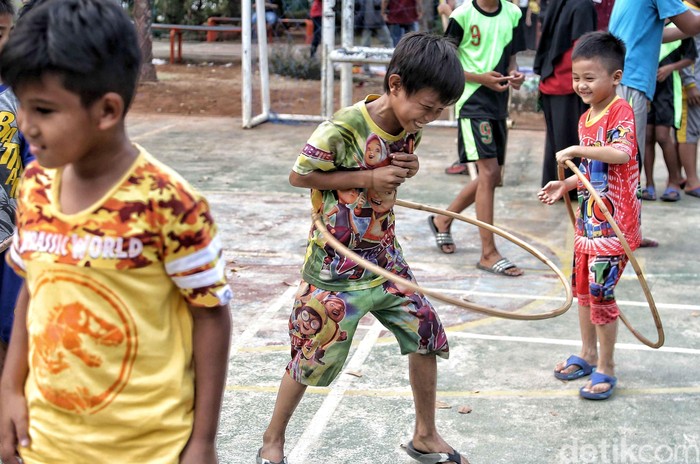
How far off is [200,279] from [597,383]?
2.95 metres

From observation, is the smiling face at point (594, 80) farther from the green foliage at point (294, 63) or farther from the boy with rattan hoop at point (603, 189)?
the green foliage at point (294, 63)

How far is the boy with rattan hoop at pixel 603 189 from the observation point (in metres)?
4.50

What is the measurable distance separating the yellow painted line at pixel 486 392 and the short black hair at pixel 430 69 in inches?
67.1

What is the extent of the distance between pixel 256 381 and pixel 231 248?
260 centimetres

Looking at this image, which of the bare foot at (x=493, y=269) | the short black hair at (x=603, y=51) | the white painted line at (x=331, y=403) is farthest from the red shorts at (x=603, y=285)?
the bare foot at (x=493, y=269)

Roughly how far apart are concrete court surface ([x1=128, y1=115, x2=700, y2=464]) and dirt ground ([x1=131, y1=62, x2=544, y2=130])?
546 centimetres

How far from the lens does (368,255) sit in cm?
370

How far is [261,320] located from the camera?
572 cm

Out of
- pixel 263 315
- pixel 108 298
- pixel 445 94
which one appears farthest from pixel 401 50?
pixel 263 315

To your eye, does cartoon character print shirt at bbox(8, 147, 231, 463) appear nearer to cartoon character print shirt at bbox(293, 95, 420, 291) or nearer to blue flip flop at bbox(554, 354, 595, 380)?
cartoon character print shirt at bbox(293, 95, 420, 291)

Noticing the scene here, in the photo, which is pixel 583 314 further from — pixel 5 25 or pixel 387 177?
pixel 5 25

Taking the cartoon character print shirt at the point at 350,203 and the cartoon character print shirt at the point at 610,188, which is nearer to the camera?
the cartoon character print shirt at the point at 350,203

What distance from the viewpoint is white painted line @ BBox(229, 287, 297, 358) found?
17.5 feet

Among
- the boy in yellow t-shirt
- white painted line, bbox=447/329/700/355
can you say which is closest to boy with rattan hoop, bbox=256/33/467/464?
the boy in yellow t-shirt
